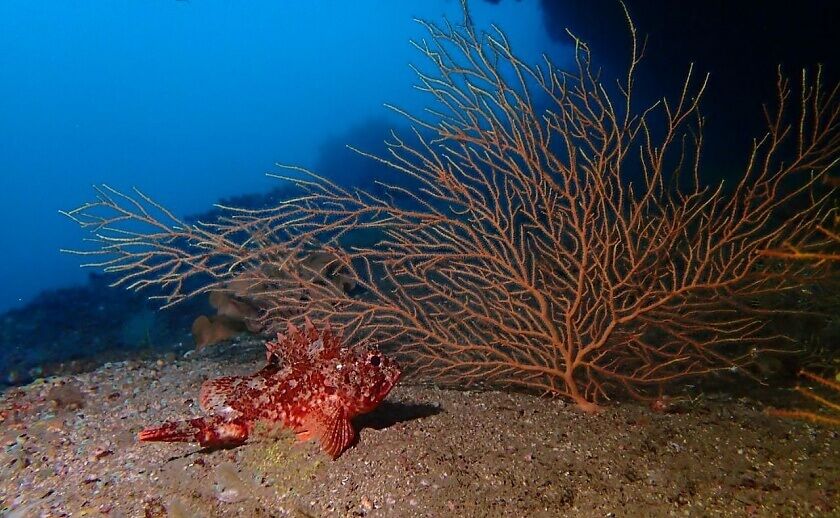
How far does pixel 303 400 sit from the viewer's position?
9.77 ft

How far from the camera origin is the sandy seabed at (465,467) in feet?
7.78

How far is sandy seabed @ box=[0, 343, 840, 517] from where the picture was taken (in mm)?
2371

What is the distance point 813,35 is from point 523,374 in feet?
52.1

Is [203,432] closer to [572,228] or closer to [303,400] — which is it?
[303,400]

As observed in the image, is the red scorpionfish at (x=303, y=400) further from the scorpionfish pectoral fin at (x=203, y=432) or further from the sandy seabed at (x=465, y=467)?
the sandy seabed at (x=465, y=467)

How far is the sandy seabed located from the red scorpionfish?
13 cm

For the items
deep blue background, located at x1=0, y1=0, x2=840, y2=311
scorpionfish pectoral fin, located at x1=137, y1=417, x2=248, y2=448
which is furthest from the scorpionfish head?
deep blue background, located at x1=0, y1=0, x2=840, y2=311

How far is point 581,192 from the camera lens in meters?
3.49

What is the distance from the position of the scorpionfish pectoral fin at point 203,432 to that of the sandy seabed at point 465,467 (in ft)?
0.34

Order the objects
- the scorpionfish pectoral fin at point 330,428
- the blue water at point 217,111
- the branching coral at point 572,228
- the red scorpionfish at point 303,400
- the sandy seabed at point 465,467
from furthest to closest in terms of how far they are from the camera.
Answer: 1. the blue water at point 217,111
2. the branching coral at point 572,228
3. the red scorpionfish at point 303,400
4. the scorpionfish pectoral fin at point 330,428
5. the sandy seabed at point 465,467

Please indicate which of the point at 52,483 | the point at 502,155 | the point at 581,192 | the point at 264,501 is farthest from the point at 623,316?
the point at 52,483

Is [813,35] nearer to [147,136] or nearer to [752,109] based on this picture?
[752,109]

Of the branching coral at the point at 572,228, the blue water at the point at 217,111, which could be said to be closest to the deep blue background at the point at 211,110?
the blue water at the point at 217,111

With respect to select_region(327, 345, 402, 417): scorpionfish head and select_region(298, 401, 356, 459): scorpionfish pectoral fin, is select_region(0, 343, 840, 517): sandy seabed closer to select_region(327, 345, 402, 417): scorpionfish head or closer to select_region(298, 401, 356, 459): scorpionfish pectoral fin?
select_region(298, 401, 356, 459): scorpionfish pectoral fin
